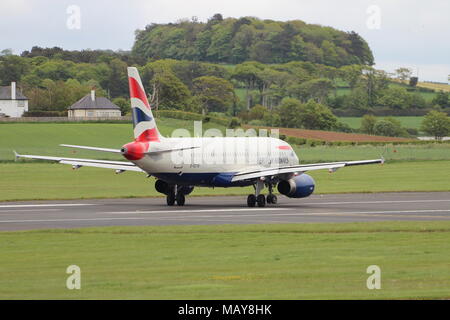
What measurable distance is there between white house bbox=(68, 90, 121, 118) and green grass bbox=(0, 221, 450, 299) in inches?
4572

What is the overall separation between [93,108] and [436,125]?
2264 inches

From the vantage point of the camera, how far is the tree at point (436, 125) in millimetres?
165750

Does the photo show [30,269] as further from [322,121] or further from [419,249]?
[322,121]

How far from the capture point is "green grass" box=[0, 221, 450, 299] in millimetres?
22688

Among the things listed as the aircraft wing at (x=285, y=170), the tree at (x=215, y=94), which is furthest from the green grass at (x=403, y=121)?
the aircraft wing at (x=285, y=170)

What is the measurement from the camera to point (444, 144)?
117312 millimetres

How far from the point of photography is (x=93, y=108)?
500ft

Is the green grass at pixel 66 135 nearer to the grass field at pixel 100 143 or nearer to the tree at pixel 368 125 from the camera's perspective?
the grass field at pixel 100 143

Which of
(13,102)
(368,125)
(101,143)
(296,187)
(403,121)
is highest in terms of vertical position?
(13,102)

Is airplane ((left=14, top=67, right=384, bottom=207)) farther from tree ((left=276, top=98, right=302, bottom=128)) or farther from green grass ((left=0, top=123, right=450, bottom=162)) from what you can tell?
tree ((left=276, top=98, right=302, bottom=128))

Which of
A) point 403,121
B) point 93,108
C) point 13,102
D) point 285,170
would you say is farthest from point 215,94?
point 285,170

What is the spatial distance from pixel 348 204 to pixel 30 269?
86.4 ft

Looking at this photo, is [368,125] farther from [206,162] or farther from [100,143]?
[206,162]

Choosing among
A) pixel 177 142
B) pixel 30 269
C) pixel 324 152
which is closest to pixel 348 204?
pixel 177 142
